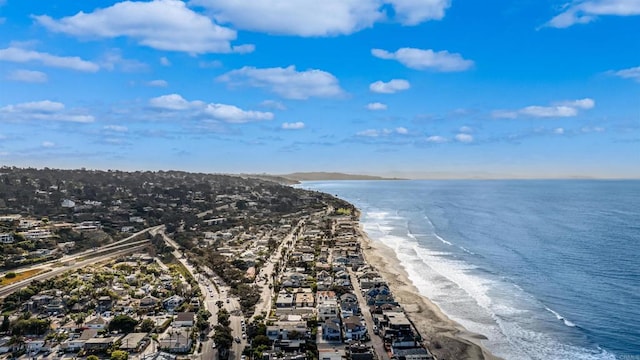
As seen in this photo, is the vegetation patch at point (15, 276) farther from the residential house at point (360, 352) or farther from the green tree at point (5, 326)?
the residential house at point (360, 352)

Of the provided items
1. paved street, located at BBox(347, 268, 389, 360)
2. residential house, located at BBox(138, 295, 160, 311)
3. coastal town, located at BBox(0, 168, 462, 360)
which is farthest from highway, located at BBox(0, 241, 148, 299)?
paved street, located at BBox(347, 268, 389, 360)

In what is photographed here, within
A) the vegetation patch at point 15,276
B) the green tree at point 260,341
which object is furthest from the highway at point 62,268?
the green tree at point 260,341

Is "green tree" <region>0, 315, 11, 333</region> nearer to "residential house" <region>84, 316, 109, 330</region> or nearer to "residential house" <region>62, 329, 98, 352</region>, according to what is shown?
"residential house" <region>84, 316, 109, 330</region>

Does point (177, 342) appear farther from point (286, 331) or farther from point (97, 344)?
point (286, 331)

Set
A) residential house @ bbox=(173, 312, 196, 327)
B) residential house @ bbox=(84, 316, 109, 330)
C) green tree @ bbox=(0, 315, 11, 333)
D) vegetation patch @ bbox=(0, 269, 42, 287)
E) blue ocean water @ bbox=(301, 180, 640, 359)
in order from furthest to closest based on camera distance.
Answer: vegetation patch @ bbox=(0, 269, 42, 287)
residential house @ bbox=(173, 312, 196, 327)
residential house @ bbox=(84, 316, 109, 330)
green tree @ bbox=(0, 315, 11, 333)
blue ocean water @ bbox=(301, 180, 640, 359)

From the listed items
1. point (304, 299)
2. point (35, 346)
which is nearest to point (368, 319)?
point (304, 299)
